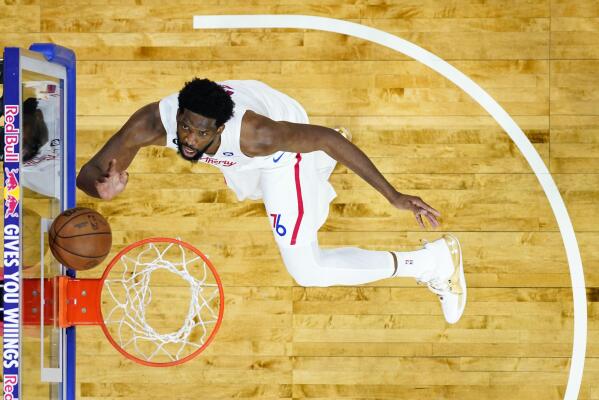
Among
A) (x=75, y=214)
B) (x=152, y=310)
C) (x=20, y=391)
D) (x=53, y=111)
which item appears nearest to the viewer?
(x=20, y=391)

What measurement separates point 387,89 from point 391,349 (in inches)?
57.3

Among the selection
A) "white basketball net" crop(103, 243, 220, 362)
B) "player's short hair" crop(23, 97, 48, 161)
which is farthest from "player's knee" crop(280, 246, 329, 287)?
"player's short hair" crop(23, 97, 48, 161)

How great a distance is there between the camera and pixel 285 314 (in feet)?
13.0

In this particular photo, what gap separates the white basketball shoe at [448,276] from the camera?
3.73m

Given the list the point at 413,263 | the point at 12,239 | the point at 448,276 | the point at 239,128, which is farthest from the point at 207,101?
the point at 448,276

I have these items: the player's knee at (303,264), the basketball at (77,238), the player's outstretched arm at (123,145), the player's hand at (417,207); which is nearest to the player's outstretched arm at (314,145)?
the player's hand at (417,207)

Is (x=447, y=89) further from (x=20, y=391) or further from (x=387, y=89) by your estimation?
(x=20, y=391)

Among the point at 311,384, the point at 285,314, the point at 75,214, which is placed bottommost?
the point at 311,384

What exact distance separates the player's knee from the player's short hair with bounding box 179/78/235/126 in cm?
88

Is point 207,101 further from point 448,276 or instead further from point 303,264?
point 448,276

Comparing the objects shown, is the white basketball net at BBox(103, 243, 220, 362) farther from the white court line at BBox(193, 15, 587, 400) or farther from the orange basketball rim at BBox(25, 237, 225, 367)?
the white court line at BBox(193, 15, 587, 400)

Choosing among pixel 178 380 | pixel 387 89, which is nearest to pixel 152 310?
pixel 178 380

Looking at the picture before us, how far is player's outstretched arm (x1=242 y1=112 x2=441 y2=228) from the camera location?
3098 millimetres

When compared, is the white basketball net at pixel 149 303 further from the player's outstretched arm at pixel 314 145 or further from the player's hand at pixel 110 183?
the player's outstretched arm at pixel 314 145
